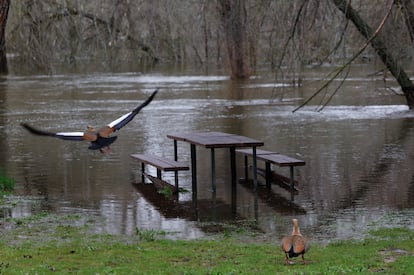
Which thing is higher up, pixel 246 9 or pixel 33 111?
pixel 246 9

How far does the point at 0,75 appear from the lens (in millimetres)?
58562

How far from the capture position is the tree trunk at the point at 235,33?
93.2ft

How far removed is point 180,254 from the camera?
29.2 feet

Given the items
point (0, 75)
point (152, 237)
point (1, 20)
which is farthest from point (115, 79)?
point (152, 237)

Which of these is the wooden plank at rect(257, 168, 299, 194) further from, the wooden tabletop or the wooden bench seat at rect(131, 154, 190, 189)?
the wooden bench seat at rect(131, 154, 190, 189)

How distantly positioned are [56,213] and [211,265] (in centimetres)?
410

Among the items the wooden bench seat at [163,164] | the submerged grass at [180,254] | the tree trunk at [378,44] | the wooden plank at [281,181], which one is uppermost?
the tree trunk at [378,44]

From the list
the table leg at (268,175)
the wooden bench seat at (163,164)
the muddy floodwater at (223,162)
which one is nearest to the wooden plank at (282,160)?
the table leg at (268,175)

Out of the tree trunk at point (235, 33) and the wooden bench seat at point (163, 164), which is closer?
the wooden bench seat at point (163, 164)

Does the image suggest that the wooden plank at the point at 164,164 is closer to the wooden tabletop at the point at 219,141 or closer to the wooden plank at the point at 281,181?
the wooden tabletop at the point at 219,141

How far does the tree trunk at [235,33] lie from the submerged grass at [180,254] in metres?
15.2

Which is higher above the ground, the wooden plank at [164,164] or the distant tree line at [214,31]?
the distant tree line at [214,31]

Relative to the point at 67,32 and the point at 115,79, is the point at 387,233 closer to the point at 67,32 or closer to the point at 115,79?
the point at 67,32

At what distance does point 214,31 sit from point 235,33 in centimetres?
1277
